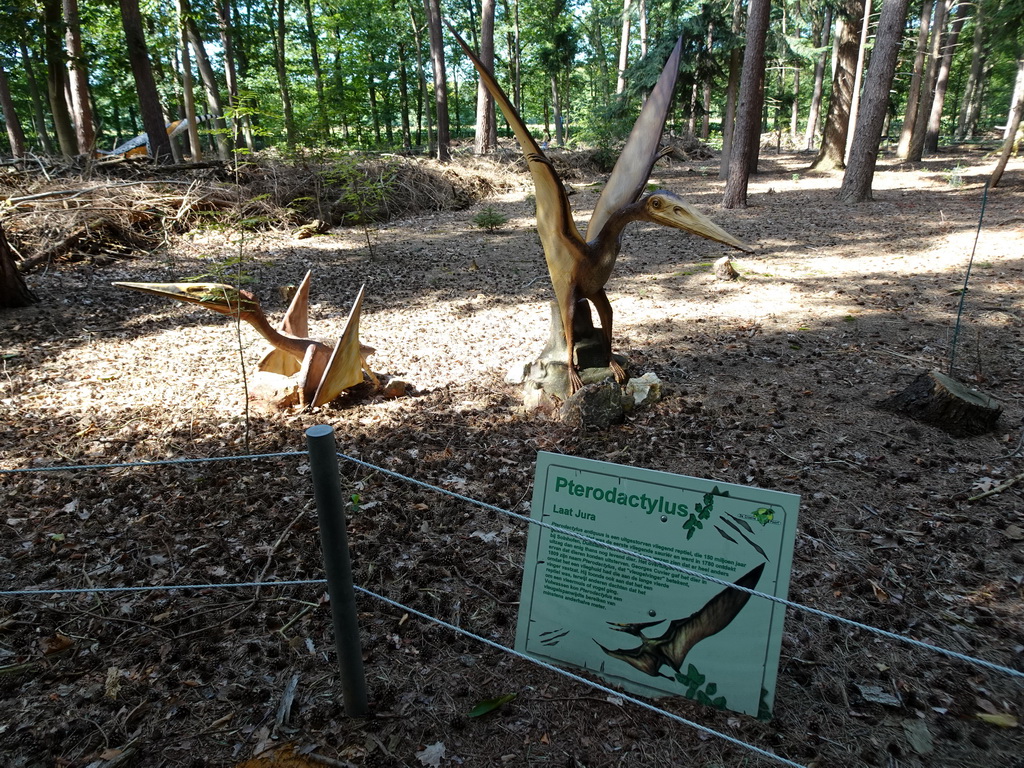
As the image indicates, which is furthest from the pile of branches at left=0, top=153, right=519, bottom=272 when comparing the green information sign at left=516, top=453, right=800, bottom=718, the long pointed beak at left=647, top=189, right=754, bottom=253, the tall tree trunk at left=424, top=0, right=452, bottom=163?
the green information sign at left=516, top=453, right=800, bottom=718

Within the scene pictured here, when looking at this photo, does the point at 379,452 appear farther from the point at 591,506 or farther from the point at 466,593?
the point at 591,506

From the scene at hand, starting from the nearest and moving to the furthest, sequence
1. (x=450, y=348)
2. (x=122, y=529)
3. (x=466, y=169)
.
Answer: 1. (x=122, y=529)
2. (x=450, y=348)
3. (x=466, y=169)

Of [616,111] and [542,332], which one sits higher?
[616,111]

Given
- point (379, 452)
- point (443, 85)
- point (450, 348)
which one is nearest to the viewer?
point (379, 452)

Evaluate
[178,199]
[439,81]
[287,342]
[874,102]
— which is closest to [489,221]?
[178,199]

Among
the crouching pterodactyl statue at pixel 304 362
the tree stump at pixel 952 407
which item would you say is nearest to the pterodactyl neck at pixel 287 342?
the crouching pterodactyl statue at pixel 304 362

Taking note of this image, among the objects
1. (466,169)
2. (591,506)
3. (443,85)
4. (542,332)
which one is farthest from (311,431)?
(443,85)

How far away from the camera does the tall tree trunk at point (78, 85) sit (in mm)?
10477

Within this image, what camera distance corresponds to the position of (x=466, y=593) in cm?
271

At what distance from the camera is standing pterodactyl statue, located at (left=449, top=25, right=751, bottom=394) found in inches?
135

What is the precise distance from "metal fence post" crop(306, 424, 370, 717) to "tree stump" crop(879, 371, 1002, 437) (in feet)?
12.9

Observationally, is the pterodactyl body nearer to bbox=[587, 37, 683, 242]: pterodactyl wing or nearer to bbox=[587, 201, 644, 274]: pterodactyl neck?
bbox=[587, 201, 644, 274]: pterodactyl neck

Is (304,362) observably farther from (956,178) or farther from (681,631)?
(956,178)

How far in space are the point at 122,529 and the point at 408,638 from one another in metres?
1.82
